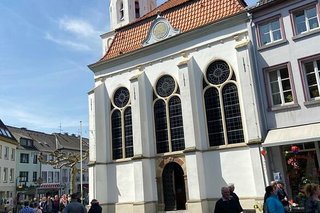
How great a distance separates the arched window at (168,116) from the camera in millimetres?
20812

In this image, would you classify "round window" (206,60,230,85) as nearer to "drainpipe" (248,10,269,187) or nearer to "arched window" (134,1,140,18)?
"drainpipe" (248,10,269,187)

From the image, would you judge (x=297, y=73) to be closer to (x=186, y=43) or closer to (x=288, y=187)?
(x=288, y=187)

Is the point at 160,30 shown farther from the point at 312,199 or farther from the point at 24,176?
the point at 24,176

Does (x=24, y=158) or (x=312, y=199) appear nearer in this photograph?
(x=312, y=199)

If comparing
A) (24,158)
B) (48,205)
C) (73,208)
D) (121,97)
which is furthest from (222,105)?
(24,158)

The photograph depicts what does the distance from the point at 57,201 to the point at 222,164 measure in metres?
8.99

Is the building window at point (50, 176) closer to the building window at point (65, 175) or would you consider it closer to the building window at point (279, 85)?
the building window at point (65, 175)

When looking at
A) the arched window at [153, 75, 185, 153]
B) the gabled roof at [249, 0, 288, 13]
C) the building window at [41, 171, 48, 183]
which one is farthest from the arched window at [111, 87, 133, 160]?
the building window at [41, 171, 48, 183]

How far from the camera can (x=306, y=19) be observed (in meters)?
16.7

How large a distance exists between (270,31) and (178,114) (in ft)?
24.2

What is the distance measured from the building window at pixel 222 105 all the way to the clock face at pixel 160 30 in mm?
4329

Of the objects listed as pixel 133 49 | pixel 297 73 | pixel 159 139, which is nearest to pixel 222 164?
pixel 159 139

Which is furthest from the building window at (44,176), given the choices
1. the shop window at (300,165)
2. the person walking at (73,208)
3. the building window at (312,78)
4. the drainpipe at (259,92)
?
the person walking at (73,208)

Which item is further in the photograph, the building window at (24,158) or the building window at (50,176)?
the building window at (50,176)
